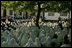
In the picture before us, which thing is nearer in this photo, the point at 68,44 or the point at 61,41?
the point at 68,44

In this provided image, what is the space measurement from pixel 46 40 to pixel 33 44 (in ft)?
1.48

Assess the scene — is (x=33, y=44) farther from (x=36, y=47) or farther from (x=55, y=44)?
(x=55, y=44)

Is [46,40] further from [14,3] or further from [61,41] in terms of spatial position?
[14,3]

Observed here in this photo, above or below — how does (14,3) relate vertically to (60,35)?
above

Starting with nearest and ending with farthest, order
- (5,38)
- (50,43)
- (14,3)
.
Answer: (50,43) < (5,38) < (14,3)

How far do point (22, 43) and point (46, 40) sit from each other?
747 millimetres

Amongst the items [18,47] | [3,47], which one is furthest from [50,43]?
[3,47]

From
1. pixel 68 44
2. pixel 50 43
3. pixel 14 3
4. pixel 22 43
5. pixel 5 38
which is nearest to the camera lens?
pixel 68 44

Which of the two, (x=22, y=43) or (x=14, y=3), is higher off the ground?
(x=14, y=3)

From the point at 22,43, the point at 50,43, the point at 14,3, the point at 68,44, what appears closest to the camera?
the point at 68,44

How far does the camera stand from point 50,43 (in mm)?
5488

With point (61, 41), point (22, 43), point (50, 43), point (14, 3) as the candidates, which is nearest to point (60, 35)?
point (61, 41)

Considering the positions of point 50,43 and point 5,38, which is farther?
point 5,38

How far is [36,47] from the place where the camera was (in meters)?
5.29
